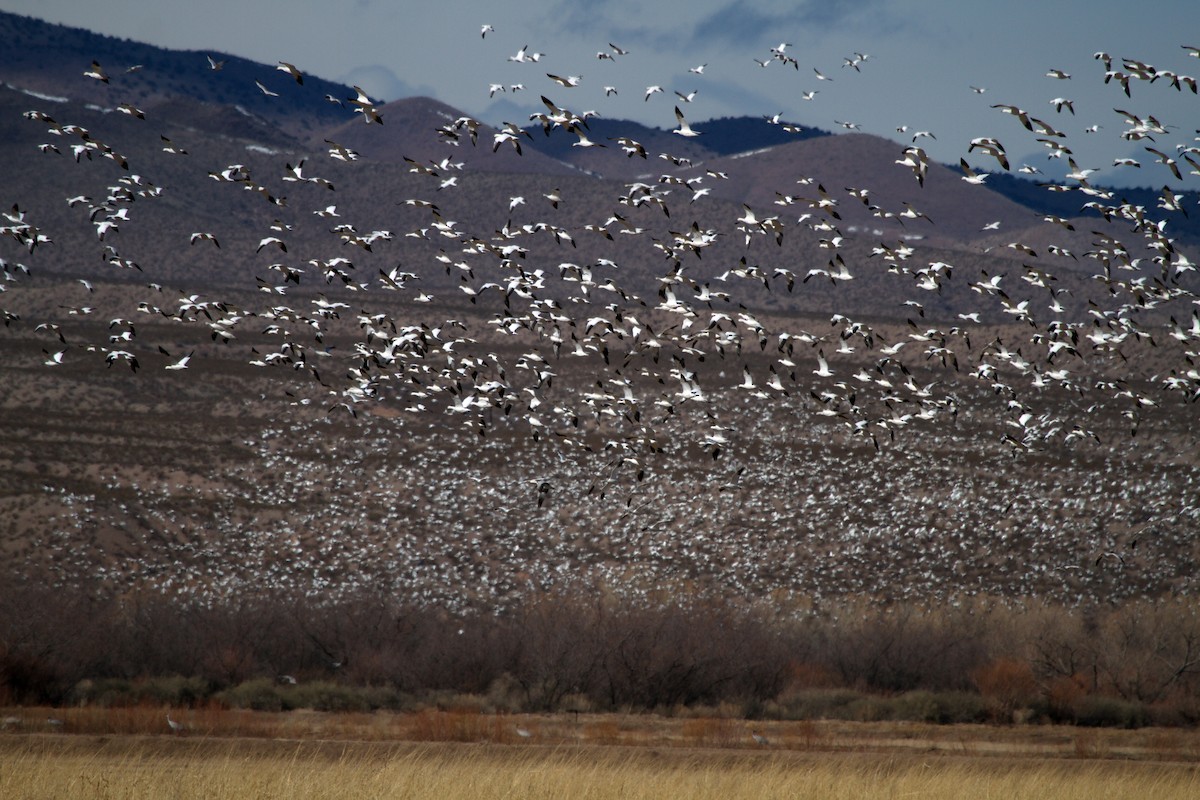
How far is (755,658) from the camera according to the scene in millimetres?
31812

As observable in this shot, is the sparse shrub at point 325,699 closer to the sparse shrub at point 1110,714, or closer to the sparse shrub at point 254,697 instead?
the sparse shrub at point 254,697

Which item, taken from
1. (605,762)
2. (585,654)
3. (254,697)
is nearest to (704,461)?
(585,654)

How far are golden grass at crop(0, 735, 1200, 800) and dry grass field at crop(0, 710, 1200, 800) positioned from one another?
5 centimetres

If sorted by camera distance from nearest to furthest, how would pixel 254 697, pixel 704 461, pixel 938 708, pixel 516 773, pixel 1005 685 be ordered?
pixel 516 773 → pixel 254 697 → pixel 938 708 → pixel 1005 685 → pixel 704 461

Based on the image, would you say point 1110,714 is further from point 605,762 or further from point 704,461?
point 704,461

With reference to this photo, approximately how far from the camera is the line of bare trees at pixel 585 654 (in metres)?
29.9

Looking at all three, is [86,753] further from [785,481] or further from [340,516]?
[785,481]

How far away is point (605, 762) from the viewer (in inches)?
842

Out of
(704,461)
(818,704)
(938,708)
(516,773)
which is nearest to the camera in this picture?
(516,773)

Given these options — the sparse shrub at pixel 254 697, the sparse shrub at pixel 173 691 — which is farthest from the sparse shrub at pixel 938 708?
the sparse shrub at pixel 173 691

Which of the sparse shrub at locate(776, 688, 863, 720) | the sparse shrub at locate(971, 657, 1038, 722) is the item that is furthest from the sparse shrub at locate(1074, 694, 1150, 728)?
the sparse shrub at locate(776, 688, 863, 720)

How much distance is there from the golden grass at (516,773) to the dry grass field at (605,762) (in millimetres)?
49

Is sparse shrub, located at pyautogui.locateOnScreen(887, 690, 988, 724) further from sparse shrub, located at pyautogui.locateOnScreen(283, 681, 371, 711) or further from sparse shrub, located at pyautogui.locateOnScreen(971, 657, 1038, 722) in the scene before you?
sparse shrub, located at pyautogui.locateOnScreen(283, 681, 371, 711)

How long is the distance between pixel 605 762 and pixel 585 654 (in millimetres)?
9324
